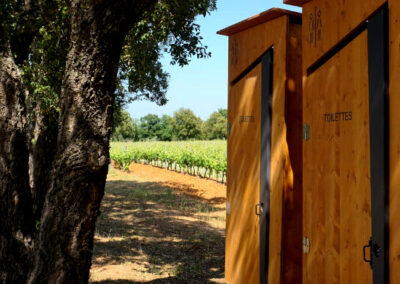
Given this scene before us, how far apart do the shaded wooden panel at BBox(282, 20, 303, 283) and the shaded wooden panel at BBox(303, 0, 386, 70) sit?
1.41 feet

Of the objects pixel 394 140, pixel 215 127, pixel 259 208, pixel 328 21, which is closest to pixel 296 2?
pixel 328 21

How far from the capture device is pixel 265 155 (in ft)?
19.3

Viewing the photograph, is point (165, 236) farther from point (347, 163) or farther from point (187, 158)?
point (187, 158)

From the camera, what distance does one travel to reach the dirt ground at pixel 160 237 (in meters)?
7.78

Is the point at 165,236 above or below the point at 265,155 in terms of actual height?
below

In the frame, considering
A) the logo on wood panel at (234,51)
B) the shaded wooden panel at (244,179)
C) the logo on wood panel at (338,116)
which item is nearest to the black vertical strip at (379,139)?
the logo on wood panel at (338,116)

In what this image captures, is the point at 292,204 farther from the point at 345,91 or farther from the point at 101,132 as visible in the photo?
the point at 101,132

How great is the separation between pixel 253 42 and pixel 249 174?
1.98 metres

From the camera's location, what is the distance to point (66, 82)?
407cm

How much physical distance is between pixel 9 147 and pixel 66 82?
1913 mm

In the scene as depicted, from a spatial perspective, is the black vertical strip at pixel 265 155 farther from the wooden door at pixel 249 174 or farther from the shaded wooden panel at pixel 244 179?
the shaded wooden panel at pixel 244 179

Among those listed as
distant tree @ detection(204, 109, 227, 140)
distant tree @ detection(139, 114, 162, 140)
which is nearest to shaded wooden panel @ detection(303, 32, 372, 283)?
distant tree @ detection(204, 109, 227, 140)

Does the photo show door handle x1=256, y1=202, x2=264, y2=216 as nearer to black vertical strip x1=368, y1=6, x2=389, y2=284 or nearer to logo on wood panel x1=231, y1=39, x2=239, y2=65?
black vertical strip x1=368, y1=6, x2=389, y2=284

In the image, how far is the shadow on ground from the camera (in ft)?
26.7
